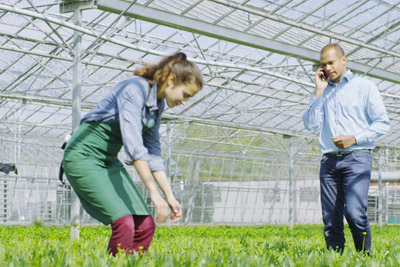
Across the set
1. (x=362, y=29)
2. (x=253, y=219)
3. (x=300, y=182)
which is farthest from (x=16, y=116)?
(x=300, y=182)

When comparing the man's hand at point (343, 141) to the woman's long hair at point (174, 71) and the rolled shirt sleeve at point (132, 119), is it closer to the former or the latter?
the woman's long hair at point (174, 71)

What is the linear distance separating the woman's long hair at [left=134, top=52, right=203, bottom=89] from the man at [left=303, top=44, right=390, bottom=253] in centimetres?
143

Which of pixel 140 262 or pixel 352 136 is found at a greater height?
pixel 352 136

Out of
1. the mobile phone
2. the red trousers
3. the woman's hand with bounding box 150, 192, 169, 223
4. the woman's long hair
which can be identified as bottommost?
the red trousers

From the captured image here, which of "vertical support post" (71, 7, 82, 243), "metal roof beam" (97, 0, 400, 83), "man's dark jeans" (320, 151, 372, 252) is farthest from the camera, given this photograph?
"metal roof beam" (97, 0, 400, 83)

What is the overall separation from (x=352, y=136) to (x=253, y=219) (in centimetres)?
2428

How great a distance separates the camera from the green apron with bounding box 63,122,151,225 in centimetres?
315

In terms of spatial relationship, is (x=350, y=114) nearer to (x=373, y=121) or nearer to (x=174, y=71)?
(x=373, y=121)

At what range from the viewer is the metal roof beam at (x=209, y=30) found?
431 inches

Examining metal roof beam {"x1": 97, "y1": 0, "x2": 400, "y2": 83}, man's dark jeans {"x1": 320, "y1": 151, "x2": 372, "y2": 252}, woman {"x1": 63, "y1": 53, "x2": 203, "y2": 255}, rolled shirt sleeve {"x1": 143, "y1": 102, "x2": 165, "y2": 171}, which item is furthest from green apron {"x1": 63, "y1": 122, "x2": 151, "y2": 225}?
metal roof beam {"x1": 97, "y1": 0, "x2": 400, "y2": 83}

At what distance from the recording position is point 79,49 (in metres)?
9.70

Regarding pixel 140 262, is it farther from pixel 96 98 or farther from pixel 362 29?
pixel 96 98

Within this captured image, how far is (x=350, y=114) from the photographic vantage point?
14.8 feet

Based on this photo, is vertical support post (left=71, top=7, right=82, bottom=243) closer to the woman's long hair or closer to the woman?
the woman
